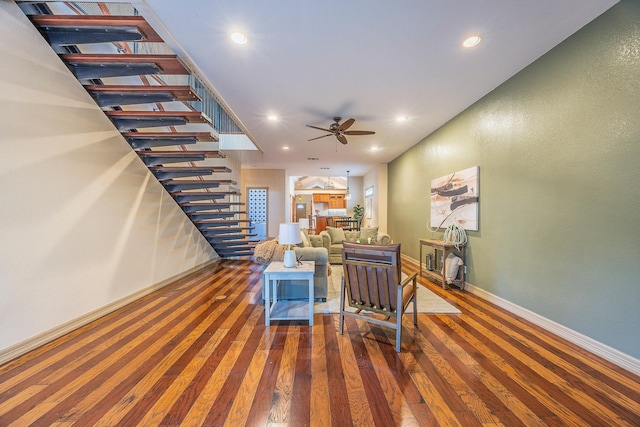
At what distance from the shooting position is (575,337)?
7.25ft

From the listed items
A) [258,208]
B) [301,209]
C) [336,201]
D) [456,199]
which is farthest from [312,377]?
[301,209]

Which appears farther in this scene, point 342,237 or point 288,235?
point 342,237

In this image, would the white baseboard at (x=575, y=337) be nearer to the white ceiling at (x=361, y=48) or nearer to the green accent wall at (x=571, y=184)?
the green accent wall at (x=571, y=184)

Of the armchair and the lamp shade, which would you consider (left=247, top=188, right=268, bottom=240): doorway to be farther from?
the armchair

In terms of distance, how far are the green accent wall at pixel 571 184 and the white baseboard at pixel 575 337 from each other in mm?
50

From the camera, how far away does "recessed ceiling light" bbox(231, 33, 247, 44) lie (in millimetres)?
2215

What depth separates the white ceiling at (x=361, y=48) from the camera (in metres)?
1.94

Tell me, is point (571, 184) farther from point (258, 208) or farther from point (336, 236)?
point (258, 208)

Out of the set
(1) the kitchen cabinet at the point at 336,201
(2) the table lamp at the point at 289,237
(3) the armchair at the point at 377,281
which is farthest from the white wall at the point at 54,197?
(1) the kitchen cabinet at the point at 336,201

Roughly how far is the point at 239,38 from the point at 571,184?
3531 mm

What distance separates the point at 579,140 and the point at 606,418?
2218 millimetres

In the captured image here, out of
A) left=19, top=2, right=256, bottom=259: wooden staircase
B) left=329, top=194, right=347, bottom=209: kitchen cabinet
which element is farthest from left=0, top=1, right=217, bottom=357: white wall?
left=329, top=194, right=347, bottom=209: kitchen cabinet

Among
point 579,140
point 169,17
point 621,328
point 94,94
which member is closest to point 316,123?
point 169,17

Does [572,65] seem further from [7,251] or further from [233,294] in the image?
[7,251]
